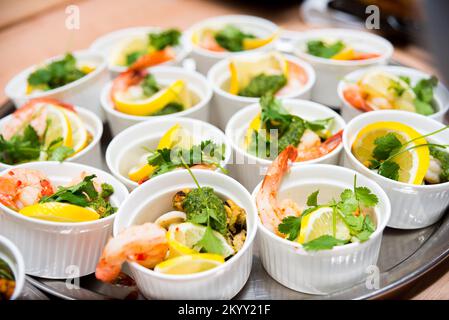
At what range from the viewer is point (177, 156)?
1732 millimetres

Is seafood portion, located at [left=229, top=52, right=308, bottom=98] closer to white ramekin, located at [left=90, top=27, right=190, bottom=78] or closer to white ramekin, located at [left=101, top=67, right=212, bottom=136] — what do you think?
white ramekin, located at [left=101, top=67, right=212, bottom=136]

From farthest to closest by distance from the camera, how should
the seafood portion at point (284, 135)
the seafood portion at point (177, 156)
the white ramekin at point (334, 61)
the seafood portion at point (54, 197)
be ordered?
1. the white ramekin at point (334, 61)
2. the seafood portion at point (284, 135)
3. the seafood portion at point (177, 156)
4. the seafood portion at point (54, 197)

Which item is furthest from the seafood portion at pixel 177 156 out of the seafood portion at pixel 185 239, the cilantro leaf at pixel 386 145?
the cilantro leaf at pixel 386 145

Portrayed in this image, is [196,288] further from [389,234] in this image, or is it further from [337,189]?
[389,234]

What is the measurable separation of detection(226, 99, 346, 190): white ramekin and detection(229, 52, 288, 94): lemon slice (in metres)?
0.22

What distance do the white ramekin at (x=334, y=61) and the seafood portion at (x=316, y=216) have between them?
0.85 meters

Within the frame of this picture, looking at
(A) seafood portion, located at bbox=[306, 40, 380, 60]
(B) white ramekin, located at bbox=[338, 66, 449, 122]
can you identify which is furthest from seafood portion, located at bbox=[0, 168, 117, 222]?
(A) seafood portion, located at bbox=[306, 40, 380, 60]

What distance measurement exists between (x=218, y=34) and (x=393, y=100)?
106 centimetres

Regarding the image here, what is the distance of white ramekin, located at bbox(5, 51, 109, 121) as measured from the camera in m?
2.17

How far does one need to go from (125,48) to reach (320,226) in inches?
64.3

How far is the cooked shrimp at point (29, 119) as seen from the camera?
1.95 m

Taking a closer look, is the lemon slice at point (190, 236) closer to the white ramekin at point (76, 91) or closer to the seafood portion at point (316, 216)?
the seafood portion at point (316, 216)

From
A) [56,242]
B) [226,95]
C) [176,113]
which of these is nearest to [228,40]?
[226,95]

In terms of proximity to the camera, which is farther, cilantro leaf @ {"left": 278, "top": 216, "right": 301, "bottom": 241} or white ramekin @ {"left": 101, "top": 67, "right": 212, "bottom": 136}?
white ramekin @ {"left": 101, "top": 67, "right": 212, "bottom": 136}
